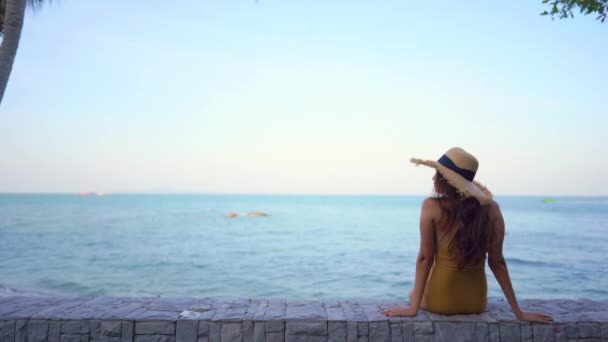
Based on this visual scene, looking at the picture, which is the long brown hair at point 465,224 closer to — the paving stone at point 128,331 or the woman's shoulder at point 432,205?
the woman's shoulder at point 432,205

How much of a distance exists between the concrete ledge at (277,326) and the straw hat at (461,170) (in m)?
1.06

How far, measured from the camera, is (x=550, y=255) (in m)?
20.8

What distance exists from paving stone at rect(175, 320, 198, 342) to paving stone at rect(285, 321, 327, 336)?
2.52 ft

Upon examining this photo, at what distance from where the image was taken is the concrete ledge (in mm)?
3814

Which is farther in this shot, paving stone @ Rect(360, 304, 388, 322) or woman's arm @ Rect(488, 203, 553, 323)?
paving stone @ Rect(360, 304, 388, 322)

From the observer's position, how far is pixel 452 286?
151 inches

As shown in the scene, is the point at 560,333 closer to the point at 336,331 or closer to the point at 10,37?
the point at 336,331

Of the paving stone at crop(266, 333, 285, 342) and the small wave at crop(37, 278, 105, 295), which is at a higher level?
the paving stone at crop(266, 333, 285, 342)

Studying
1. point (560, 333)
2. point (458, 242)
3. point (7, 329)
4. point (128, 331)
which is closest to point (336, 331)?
point (458, 242)

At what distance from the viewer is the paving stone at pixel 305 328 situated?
3.88 metres

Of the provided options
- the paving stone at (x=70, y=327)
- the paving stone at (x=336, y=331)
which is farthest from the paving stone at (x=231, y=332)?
the paving stone at (x=70, y=327)

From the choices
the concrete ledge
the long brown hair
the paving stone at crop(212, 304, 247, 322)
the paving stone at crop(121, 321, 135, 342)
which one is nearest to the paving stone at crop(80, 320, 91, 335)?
the concrete ledge

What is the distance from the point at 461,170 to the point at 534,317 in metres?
1.39

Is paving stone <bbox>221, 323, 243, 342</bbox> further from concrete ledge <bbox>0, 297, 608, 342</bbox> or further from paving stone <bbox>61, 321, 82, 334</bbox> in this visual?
paving stone <bbox>61, 321, 82, 334</bbox>
